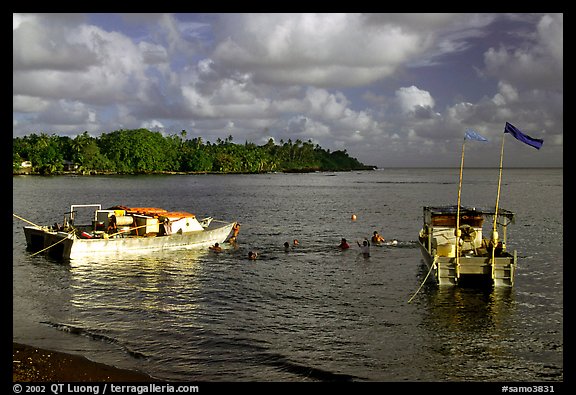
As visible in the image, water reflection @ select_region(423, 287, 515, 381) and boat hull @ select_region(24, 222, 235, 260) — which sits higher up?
boat hull @ select_region(24, 222, 235, 260)

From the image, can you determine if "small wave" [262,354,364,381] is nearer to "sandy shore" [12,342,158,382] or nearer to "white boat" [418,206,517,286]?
"sandy shore" [12,342,158,382]

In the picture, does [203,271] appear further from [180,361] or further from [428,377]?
[428,377]

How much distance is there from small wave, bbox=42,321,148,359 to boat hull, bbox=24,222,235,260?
15218mm

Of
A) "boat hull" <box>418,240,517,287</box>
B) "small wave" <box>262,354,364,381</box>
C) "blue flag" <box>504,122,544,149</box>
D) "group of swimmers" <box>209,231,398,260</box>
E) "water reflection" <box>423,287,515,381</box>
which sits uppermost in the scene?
"blue flag" <box>504,122,544,149</box>

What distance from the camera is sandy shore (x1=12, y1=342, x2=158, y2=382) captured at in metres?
15.2

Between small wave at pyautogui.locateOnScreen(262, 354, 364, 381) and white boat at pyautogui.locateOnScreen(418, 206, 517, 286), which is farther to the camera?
white boat at pyautogui.locateOnScreen(418, 206, 517, 286)

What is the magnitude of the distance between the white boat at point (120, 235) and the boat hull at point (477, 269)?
2157 centimetres

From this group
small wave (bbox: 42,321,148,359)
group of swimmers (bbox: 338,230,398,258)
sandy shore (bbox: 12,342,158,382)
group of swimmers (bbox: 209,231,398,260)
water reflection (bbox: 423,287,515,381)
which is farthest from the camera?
group of swimmers (bbox: 338,230,398,258)

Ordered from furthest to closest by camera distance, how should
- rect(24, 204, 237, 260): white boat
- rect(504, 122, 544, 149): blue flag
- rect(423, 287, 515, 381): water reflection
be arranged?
rect(24, 204, 237, 260): white boat, rect(504, 122, 544, 149): blue flag, rect(423, 287, 515, 381): water reflection

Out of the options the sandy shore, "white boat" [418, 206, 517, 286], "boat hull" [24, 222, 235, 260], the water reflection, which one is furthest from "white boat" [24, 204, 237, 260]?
the water reflection

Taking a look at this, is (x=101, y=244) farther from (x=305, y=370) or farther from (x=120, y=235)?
(x=305, y=370)
